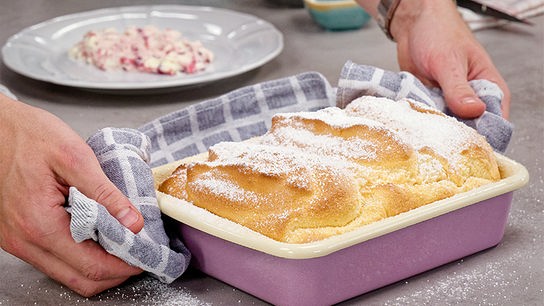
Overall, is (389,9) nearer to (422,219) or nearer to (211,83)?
(211,83)

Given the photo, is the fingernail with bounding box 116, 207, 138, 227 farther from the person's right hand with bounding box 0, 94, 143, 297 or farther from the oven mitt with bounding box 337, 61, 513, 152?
the oven mitt with bounding box 337, 61, 513, 152

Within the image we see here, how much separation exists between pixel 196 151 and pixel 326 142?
0.33m

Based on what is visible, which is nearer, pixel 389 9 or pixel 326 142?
pixel 326 142

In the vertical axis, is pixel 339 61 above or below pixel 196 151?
below

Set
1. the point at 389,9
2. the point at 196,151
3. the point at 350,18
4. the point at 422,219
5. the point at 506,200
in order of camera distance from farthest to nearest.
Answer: the point at 350,18 → the point at 389,9 → the point at 196,151 → the point at 506,200 → the point at 422,219

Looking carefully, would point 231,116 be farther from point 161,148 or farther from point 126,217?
point 126,217

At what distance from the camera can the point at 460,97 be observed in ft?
4.69

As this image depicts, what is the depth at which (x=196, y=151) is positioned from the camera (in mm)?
1447

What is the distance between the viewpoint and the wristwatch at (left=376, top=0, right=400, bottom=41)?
1777 mm

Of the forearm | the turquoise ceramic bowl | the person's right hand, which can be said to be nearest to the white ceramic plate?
the turquoise ceramic bowl

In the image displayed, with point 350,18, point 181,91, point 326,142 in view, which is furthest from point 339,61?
point 326,142

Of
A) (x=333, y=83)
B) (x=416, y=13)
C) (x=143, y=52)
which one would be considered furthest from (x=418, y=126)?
(x=143, y=52)

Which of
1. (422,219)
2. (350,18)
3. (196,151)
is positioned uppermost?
(422,219)

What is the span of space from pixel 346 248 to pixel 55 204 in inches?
12.7
